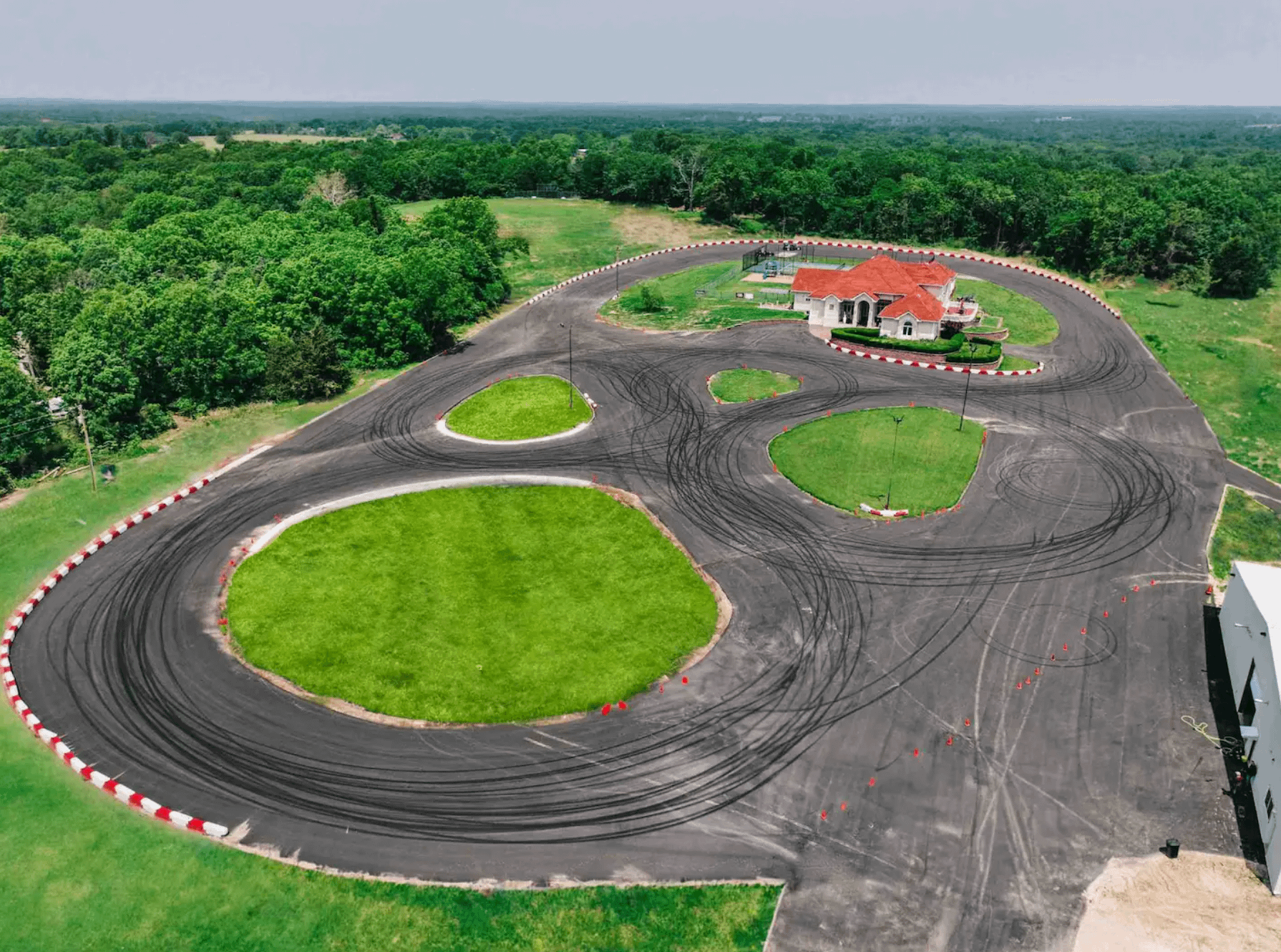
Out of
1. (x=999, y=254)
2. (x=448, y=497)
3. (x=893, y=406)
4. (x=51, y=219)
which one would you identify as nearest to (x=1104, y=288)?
(x=999, y=254)

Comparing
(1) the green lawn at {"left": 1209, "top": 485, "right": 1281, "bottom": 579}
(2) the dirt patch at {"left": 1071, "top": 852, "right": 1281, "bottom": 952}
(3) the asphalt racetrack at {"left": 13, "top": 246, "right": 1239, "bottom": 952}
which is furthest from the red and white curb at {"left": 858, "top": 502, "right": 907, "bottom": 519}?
(2) the dirt patch at {"left": 1071, "top": 852, "right": 1281, "bottom": 952}

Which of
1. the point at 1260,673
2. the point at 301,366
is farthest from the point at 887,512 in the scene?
the point at 301,366

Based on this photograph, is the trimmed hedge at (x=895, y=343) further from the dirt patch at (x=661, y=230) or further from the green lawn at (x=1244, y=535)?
the dirt patch at (x=661, y=230)

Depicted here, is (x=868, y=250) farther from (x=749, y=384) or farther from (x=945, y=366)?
(x=749, y=384)

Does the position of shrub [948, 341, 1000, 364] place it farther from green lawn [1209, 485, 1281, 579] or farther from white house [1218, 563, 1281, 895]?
white house [1218, 563, 1281, 895]

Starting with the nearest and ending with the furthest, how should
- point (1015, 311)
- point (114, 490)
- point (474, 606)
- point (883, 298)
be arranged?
point (474, 606) < point (114, 490) < point (883, 298) < point (1015, 311)

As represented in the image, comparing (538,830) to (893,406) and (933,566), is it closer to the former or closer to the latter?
(933,566)

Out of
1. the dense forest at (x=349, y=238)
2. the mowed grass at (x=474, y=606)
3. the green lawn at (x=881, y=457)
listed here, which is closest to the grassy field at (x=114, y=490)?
the dense forest at (x=349, y=238)
